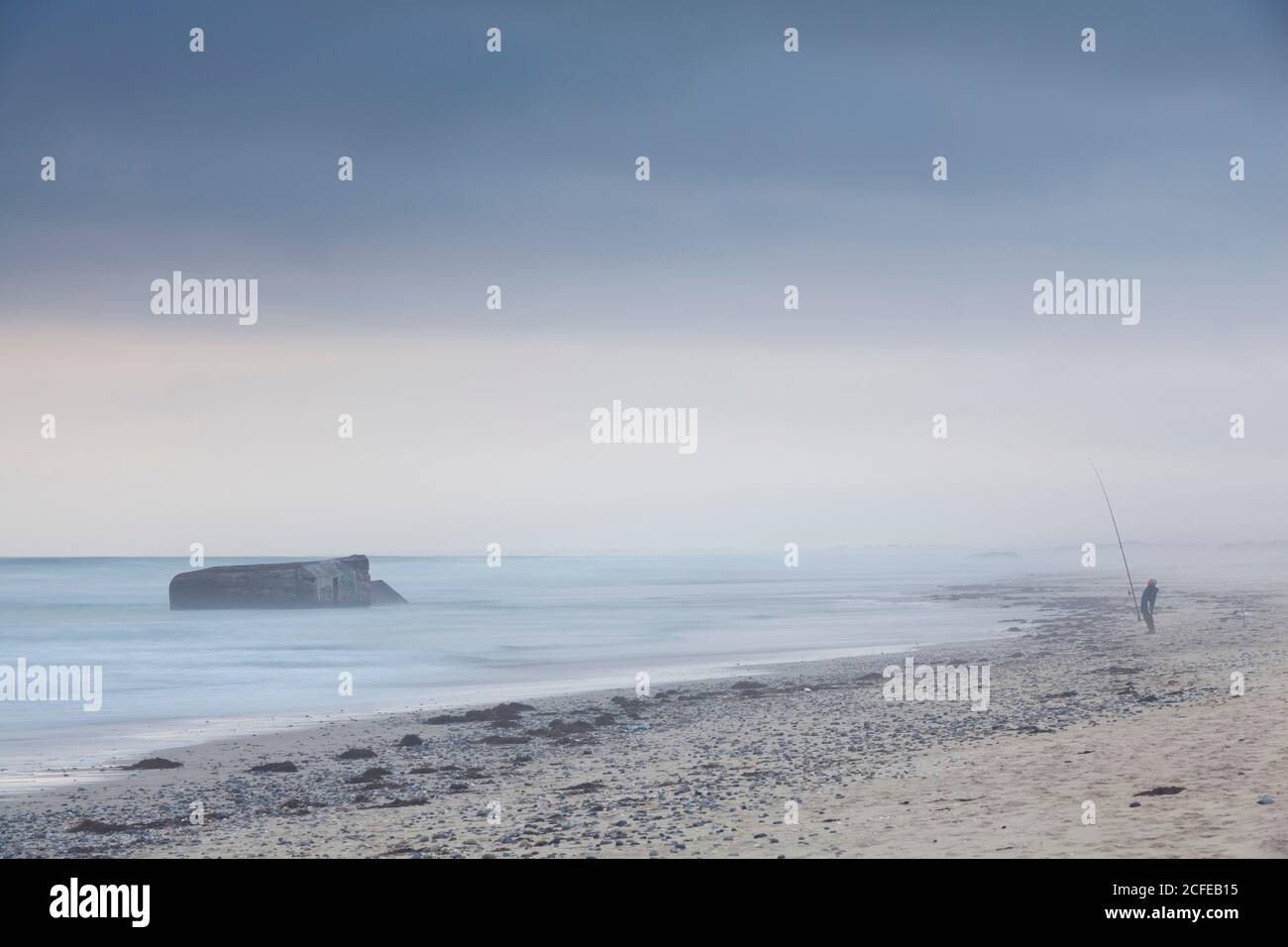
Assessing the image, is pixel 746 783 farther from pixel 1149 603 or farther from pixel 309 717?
pixel 1149 603

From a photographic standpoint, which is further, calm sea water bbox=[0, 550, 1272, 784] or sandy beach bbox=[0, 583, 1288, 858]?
calm sea water bbox=[0, 550, 1272, 784]

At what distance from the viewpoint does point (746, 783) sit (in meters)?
11.3

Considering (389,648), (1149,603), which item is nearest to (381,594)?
(389,648)

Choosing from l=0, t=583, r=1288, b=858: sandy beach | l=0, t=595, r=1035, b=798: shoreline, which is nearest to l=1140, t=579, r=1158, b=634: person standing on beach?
l=0, t=595, r=1035, b=798: shoreline

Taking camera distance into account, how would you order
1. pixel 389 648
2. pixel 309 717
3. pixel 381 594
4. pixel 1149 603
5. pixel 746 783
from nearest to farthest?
1. pixel 746 783
2. pixel 309 717
3. pixel 1149 603
4. pixel 389 648
5. pixel 381 594

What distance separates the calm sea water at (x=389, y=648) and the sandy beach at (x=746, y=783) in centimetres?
376

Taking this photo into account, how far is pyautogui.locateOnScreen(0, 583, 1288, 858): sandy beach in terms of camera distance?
8.73 meters

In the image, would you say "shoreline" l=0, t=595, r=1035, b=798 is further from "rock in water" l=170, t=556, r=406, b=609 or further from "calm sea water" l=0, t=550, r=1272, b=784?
"rock in water" l=170, t=556, r=406, b=609

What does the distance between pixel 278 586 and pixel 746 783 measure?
4508 centimetres

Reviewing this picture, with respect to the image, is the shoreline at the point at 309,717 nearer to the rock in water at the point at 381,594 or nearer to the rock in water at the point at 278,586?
the rock in water at the point at 278,586

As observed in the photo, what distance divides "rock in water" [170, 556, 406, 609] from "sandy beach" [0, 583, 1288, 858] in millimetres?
35333

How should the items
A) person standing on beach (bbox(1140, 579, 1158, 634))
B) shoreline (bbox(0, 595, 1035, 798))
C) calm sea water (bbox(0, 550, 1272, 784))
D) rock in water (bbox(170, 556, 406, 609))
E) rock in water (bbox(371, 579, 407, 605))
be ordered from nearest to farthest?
shoreline (bbox(0, 595, 1035, 798))
calm sea water (bbox(0, 550, 1272, 784))
person standing on beach (bbox(1140, 579, 1158, 634))
rock in water (bbox(170, 556, 406, 609))
rock in water (bbox(371, 579, 407, 605))

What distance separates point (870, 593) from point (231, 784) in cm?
5253
